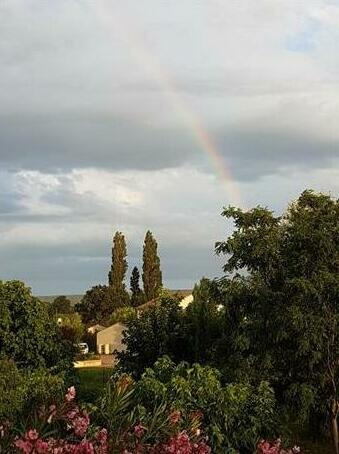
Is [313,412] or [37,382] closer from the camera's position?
[37,382]

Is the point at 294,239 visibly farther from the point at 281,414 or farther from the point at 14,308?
the point at 14,308

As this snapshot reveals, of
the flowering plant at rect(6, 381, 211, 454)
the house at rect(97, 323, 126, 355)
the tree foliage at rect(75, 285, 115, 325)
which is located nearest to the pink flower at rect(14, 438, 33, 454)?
the flowering plant at rect(6, 381, 211, 454)

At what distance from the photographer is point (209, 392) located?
18109 mm

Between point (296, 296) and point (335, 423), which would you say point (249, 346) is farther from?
point (335, 423)

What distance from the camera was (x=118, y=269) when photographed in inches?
4555

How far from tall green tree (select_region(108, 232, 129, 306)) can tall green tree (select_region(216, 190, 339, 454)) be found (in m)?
91.3

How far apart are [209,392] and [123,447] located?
10.9 m

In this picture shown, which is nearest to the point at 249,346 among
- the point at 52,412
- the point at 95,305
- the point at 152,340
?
the point at 152,340

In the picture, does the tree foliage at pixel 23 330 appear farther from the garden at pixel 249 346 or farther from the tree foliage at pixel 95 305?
the tree foliage at pixel 95 305

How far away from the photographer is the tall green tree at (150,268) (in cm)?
10806

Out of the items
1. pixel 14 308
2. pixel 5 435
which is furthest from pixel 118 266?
pixel 5 435

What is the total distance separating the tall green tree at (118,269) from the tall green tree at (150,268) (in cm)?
764

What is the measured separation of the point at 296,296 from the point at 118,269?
93.1 m

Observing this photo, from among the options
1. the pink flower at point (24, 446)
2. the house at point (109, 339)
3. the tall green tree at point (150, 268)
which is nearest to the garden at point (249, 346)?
the pink flower at point (24, 446)
